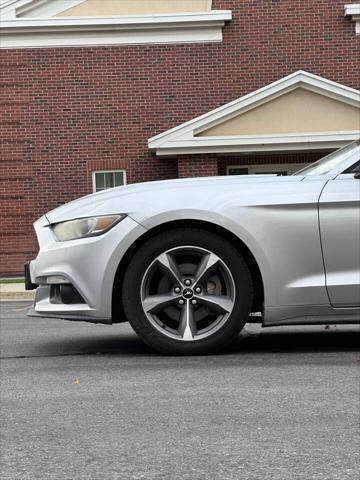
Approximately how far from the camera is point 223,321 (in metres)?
5.56

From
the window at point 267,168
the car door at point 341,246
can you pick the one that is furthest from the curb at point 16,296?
the car door at point 341,246

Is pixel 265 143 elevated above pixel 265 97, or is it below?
below

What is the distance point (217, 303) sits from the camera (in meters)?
5.50

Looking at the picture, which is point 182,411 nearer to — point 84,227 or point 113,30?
point 84,227

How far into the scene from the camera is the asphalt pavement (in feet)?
10.9

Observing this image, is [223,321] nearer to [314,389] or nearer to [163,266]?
[163,266]

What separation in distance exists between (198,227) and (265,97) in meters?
12.8

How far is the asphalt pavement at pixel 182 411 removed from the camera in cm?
332

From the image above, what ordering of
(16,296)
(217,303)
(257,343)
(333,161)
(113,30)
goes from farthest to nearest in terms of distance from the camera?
1. (113,30)
2. (16,296)
3. (257,343)
4. (333,161)
5. (217,303)

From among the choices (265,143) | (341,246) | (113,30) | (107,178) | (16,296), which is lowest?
(16,296)

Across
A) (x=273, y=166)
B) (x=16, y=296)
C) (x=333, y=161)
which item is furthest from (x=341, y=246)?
(x=273, y=166)

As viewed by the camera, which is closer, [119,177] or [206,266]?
[206,266]

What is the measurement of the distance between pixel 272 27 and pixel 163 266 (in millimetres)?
15047

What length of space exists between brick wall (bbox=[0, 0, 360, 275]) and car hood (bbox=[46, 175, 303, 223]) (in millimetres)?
13698
